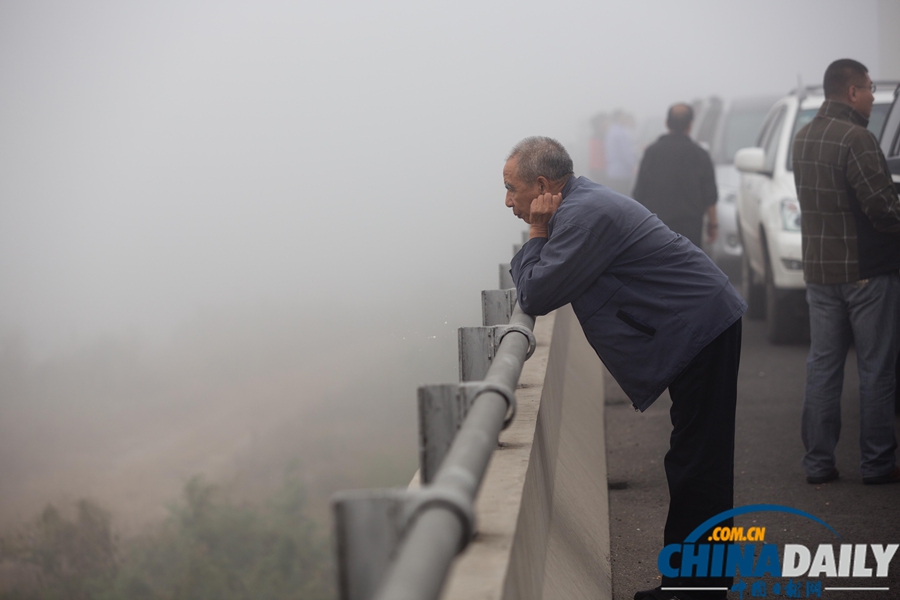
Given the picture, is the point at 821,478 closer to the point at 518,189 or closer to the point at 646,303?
the point at 646,303

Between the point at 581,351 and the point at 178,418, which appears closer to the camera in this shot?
the point at 581,351

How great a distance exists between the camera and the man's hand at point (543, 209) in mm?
3648

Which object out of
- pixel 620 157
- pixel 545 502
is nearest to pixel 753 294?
pixel 620 157

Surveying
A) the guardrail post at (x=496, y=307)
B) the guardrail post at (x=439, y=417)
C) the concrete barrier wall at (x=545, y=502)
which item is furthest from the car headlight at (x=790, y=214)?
the guardrail post at (x=439, y=417)

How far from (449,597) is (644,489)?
3.63m

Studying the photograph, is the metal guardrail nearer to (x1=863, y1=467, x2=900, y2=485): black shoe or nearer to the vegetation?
(x1=863, y1=467, x2=900, y2=485): black shoe

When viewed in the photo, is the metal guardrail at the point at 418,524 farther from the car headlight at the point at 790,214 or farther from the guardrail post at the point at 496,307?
the car headlight at the point at 790,214

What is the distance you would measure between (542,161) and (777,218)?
6.23 metres

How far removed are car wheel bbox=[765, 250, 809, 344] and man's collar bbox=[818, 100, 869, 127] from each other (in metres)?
4.36

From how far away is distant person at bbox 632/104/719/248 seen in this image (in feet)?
29.5

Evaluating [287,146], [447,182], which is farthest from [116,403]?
[447,182]

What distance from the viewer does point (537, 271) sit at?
141 inches

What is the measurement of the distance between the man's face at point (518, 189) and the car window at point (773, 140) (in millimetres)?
6488

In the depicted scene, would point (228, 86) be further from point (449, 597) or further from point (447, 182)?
point (449, 597)
